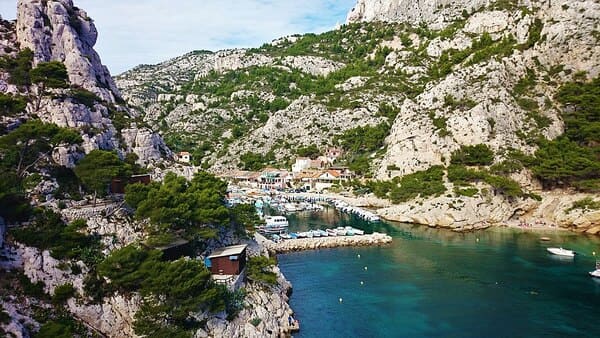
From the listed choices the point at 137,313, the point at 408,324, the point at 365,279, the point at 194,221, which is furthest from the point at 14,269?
the point at 365,279

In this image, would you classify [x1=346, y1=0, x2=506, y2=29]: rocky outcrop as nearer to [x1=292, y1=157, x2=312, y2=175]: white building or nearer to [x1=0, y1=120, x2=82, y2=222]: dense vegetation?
[x1=292, y1=157, x2=312, y2=175]: white building

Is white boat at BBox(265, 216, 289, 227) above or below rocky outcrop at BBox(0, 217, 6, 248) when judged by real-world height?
below

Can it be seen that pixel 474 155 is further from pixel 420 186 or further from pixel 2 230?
pixel 2 230

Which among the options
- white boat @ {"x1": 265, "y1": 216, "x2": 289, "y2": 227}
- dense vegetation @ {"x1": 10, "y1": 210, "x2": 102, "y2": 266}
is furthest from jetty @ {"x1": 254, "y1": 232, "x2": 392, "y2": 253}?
dense vegetation @ {"x1": 10, "y1": 210, "x2": 102, "y2": 266}

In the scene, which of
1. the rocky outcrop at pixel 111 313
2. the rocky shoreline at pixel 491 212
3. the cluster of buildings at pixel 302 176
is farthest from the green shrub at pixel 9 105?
the cluster of buildings at pixel 302 176

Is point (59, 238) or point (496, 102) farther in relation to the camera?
point (496, 102)

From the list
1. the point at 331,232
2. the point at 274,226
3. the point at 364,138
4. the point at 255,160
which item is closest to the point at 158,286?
the point at 331,232
